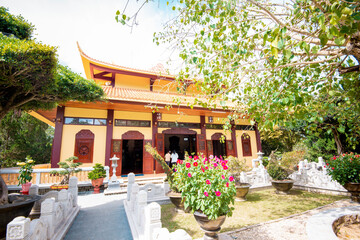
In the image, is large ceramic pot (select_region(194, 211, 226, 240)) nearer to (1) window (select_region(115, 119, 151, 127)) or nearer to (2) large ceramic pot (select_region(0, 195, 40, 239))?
(2) large ceramic pot (select_region(0, 195, 40, 239))

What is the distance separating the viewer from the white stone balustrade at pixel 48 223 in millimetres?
2186

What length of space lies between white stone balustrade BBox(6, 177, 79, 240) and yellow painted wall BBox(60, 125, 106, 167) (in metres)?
4.24

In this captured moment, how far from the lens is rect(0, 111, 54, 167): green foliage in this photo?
14531 millimetres

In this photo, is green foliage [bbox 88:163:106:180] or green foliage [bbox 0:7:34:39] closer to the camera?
green foliage [bbox 0:7:34:39]

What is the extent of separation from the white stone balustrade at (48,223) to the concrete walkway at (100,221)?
0.21 metres

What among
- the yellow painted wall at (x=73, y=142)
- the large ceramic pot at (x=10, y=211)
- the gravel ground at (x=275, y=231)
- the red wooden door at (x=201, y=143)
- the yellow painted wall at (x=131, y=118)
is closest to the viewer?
the large ceramic pot at (x=10, y=211)

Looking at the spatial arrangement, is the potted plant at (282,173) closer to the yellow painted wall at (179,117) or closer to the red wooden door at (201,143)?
the red wooden door at (201,143)

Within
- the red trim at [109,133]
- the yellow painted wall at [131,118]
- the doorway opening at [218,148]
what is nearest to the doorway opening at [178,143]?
the doorway opening at [218,148]

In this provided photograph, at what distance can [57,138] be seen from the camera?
8227 mm

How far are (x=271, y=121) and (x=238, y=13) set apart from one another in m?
2.14

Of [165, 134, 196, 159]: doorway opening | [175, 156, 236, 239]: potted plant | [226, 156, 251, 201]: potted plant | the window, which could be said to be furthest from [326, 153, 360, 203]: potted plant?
[165, 134, 196, 159]: doorway opening

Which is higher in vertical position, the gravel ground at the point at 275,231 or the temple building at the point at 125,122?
the temple building at the point at 125,122

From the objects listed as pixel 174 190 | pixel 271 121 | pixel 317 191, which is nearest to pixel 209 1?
pixel 271 121

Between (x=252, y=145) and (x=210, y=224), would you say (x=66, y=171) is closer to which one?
(x=210, y=224)
